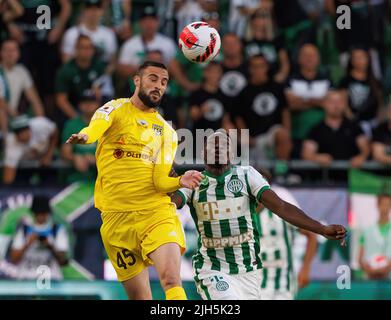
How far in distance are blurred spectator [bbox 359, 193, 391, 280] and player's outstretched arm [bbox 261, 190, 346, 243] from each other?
575 cm

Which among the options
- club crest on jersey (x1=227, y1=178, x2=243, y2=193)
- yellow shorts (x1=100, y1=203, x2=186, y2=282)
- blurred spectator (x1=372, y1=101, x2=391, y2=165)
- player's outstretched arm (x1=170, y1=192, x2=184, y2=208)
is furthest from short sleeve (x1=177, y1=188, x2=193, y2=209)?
blurred spectator (x1=372, y1=101, x2=391, y2=165)

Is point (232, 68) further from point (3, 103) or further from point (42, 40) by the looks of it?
point (3, 103)

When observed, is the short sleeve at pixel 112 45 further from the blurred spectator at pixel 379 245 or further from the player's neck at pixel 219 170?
the player's neck at pixel 219 170

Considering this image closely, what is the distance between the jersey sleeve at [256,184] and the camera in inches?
428

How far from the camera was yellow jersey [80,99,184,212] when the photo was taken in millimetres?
11047

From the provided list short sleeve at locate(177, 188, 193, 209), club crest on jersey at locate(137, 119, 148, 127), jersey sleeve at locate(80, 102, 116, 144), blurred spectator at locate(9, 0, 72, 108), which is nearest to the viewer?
jersey sleeve at locate(80, 102, 116, 144)

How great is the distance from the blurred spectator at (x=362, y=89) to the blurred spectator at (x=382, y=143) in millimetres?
238

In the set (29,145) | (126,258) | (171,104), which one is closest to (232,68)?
(171,104)

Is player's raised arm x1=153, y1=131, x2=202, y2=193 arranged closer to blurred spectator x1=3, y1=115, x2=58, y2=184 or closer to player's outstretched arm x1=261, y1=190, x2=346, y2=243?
player's outstretched arm x1=261, y1=190, x2=346, y2=243

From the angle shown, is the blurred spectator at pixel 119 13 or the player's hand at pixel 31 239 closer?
the player's hand at pixel 31 239

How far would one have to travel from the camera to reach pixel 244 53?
17625 mm

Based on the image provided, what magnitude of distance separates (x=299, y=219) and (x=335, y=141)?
6290 mm

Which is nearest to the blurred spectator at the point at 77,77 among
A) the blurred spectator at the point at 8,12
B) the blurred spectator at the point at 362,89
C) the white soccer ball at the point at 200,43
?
the blurred spectator at the point at 8,12
